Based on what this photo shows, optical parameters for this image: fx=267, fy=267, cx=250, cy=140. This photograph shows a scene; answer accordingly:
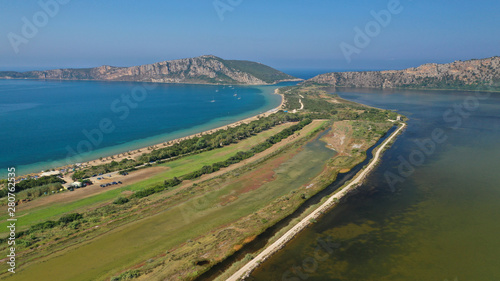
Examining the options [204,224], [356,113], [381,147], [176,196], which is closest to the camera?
[204,224]

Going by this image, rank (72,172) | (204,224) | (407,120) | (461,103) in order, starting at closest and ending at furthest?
(204,224) → (72,172) → (407,120) → (461,103)

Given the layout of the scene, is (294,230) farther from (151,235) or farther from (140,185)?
(140,185)

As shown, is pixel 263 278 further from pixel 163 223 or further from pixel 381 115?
pixel 381 115

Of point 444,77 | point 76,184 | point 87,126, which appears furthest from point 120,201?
point 444,77

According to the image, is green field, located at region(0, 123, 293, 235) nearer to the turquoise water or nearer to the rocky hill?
the turquoise water

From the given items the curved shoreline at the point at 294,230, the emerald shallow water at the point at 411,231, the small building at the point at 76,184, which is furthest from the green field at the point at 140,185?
the emerald shallow water at the point at 411,231

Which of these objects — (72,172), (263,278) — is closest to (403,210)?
(263,278)

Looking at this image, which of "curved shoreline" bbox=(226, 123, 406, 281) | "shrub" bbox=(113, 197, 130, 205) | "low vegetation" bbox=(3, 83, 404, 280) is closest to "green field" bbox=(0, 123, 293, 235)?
"low vegetation" bbox=(3, 83, 404, 280)
